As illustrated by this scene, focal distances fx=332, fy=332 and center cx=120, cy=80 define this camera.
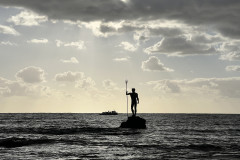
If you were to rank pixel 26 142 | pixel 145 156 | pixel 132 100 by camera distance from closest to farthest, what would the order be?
pixel 145 156
pixel 26 142
pixel 132 100

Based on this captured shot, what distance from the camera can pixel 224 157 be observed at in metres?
12.9

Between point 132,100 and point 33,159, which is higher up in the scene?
point 132,100

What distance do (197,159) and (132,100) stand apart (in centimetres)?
1637

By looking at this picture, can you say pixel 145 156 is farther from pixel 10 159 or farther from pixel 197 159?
pixel 10 159

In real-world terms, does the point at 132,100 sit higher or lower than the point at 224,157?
higher

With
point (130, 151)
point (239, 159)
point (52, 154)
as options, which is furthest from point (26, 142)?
point (239, 159)

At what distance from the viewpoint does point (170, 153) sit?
14.4 metres

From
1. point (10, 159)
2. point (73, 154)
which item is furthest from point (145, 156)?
point (10, 159)

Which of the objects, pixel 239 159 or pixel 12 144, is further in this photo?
pixel 12 144

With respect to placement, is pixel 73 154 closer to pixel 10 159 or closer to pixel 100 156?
pixel 100 156

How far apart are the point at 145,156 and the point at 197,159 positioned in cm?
214

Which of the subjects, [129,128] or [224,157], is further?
[129,128]

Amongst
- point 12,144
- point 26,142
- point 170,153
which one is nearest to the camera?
point 170,153

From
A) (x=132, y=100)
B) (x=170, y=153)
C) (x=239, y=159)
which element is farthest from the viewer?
(x=132, y=100)
